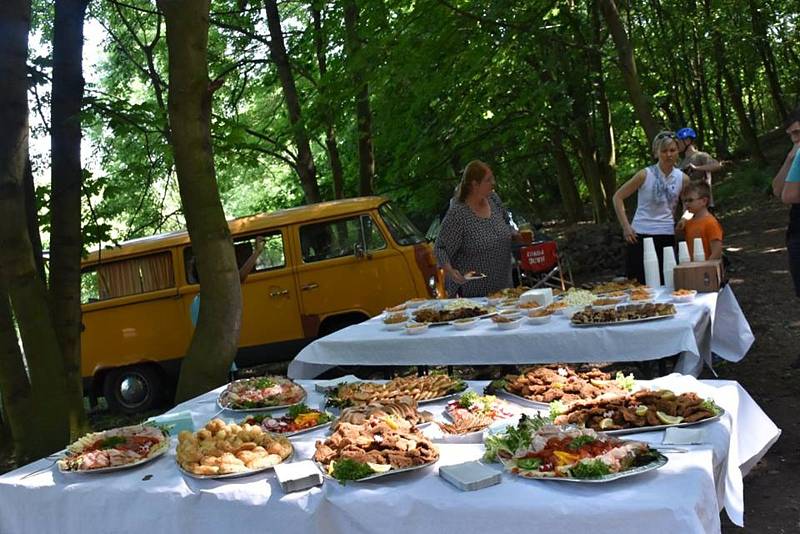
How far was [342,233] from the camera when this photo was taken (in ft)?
30.1

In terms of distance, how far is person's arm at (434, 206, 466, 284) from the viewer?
6.21 m

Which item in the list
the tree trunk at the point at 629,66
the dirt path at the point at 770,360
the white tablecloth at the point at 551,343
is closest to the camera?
the dirt path at the point at 770,360

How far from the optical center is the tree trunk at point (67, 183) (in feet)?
18.1

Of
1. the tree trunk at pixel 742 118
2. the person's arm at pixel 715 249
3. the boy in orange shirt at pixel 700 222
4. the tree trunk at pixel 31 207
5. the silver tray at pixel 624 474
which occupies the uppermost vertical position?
the tree trunk at pixel 742 118

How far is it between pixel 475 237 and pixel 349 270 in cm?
312

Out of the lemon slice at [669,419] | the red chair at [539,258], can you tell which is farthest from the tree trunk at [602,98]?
the lemon slice at [669,419]

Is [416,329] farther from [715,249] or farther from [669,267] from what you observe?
[715,249]

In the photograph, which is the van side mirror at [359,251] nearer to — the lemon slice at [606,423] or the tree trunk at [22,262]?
the tree trunk at [22,262]

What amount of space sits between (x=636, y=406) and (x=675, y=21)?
689 inches

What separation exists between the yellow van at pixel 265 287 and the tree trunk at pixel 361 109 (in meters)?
2.29

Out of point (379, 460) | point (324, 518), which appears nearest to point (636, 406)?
point (379, 460)

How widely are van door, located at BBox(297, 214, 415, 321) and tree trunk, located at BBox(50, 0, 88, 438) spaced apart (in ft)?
12.3

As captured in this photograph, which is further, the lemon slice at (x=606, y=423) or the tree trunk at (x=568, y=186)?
the tree trunk at (x=568, y=186)

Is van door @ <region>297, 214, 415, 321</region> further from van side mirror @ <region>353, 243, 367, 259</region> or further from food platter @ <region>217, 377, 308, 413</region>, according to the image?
food platter @ <region>217, 377, 308, 413</region>
